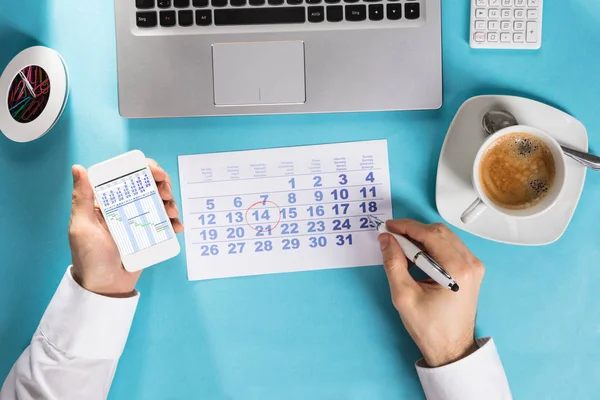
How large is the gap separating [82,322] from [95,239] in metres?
0.11

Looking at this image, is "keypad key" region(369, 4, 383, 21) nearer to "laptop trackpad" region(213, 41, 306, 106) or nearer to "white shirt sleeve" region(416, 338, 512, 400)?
"laptop trackpad" region(213, 41, 306, 106)

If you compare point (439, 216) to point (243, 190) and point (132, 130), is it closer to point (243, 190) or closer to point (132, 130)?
point (243, 190)

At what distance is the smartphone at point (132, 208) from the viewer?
0.62 m

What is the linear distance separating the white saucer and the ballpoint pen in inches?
2.8

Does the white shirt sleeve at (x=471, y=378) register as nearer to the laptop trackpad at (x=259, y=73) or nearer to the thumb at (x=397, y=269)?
the thumb at (x=397, y=269)

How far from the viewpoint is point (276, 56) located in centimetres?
65

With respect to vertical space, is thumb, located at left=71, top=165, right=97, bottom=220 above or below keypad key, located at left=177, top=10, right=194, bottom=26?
below

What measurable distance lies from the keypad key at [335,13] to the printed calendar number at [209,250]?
0.33 metres

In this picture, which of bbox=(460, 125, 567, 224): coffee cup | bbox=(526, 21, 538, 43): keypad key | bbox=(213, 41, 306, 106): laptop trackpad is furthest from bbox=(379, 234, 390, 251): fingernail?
bbox=(526, 21, 538, 43): keypad key

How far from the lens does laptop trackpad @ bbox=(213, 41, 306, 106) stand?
646 mm

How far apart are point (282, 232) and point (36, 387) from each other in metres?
0.36

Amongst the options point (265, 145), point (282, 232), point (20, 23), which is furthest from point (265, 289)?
point (20, 23)

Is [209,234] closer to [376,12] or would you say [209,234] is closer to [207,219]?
[207,219]

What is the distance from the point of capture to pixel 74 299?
2.09 ft
